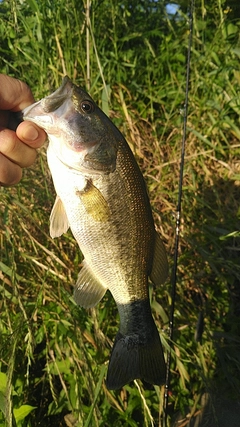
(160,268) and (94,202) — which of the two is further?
(160,268)

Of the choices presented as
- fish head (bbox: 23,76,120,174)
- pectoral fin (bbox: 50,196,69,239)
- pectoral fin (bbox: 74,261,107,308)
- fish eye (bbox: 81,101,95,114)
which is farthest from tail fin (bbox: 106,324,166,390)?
fish eye (bbox: 81,101,95,114)

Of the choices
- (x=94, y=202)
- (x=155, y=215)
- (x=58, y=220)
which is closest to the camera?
(x=94, y=202)

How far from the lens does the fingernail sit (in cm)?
160

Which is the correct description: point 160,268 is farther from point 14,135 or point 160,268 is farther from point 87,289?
point 14,135

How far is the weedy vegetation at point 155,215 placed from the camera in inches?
89.5

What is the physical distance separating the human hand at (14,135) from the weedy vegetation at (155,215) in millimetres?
653

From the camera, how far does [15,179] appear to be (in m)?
1.77

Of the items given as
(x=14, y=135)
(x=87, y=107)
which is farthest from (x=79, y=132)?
(x=14, y=135)

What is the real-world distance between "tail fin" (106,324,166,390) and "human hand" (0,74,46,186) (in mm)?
937

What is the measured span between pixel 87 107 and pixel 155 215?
1.46 m

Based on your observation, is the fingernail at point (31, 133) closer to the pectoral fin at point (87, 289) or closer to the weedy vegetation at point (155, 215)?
the pectoral fin at point (87, 289)

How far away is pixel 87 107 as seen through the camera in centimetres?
161

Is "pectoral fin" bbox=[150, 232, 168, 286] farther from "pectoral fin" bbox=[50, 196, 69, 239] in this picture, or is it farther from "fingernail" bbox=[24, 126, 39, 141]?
"fingernail" bbox=[24, 126, 39, 141]

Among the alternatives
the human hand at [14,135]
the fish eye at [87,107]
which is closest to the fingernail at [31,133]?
the human hand at [14,135]
